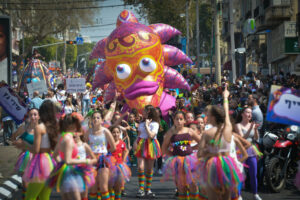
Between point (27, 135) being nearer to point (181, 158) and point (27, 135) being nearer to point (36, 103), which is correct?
point (181, 158)

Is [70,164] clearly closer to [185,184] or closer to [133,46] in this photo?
[185,184]

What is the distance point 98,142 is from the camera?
28.6 ft

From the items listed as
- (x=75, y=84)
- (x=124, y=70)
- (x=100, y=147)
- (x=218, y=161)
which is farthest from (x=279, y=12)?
(x=218, y=161)

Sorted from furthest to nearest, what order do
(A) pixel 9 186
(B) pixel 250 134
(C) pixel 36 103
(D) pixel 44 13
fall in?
A: (D) pixel 44 13 → (C) pixel 36 103 → (A) pixel 9 186 → (B) pixel 250 134

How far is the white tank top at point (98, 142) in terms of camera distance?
8680mm

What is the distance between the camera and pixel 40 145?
781 cm

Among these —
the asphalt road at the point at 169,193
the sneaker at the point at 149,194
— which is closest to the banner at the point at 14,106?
the asphalt road at the point at 169,193

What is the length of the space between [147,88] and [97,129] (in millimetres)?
8578

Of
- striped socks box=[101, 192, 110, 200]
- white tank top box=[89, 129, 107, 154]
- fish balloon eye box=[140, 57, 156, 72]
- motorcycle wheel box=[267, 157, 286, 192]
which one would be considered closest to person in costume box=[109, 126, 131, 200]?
striped socks box=[101, 192, 110, 200]

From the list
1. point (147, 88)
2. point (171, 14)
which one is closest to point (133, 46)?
point (147, 88)

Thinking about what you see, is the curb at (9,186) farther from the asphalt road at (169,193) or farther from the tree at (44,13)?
the tree at (44,13)

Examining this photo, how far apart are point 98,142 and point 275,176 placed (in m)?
3.87

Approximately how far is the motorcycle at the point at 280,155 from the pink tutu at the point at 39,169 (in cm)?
453

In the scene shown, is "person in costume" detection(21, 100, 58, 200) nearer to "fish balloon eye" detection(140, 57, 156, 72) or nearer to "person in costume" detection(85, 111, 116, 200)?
"person in costume" detection(85, 111, 116, 200)
